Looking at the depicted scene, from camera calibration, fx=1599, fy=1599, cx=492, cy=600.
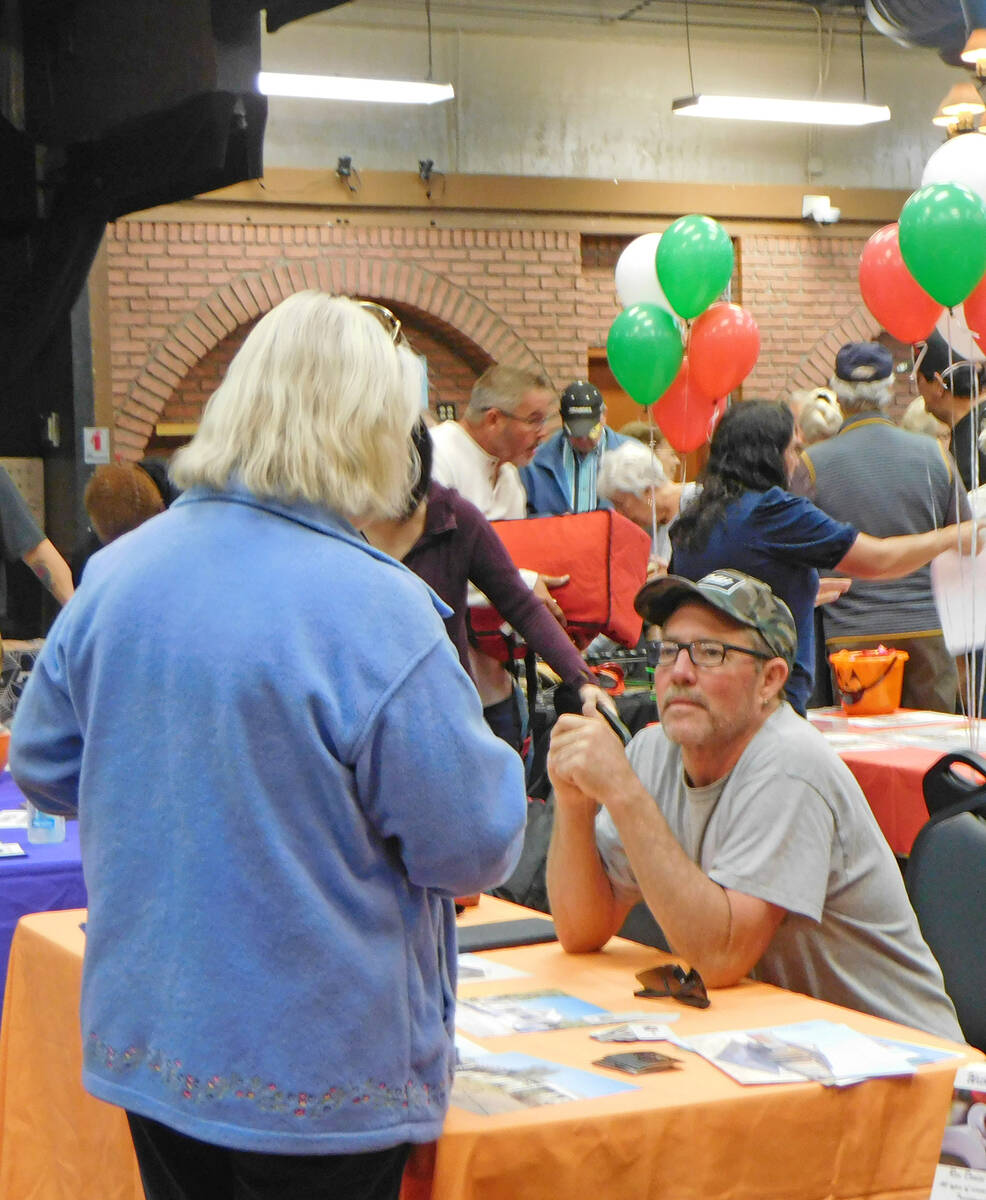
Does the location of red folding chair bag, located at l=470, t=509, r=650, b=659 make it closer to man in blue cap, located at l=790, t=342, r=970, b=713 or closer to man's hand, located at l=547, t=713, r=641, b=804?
man in blue cap, located at l=790, t=342, r=970, b=713

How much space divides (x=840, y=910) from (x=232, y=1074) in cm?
104

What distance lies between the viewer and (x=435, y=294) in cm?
1020

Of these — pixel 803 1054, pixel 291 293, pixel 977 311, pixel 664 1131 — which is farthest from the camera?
pixel 291 293

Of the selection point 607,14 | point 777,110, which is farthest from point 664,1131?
point 607,14

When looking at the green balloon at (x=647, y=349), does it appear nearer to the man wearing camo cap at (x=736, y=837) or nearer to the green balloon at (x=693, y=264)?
the green balloon at (x=693, y=264)

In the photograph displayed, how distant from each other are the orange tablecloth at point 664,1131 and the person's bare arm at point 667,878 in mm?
62

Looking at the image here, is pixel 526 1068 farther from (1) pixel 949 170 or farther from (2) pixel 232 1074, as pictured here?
(1) pixel 949 170

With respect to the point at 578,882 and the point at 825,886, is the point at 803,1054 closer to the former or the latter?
the point at 825,886

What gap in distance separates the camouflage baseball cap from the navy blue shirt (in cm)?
147

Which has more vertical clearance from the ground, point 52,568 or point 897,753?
point 52,568

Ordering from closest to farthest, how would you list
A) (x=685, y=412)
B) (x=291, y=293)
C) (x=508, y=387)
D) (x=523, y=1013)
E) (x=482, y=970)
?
(x=523, y=1013) → (x=482, y=970) → (x=508, y=387) → (x=685, y=412) → (x=291, y=293)

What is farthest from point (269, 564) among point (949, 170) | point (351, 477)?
point (949, 170)

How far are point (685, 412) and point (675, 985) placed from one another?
378 cm

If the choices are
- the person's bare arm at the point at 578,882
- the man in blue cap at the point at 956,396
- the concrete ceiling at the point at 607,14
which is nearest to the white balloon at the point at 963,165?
the man in blue cap at the point at 956,396
